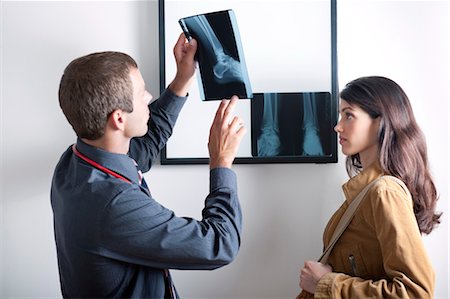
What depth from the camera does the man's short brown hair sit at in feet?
3.66

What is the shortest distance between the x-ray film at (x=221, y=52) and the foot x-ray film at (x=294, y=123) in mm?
233

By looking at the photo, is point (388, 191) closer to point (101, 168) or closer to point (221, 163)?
point (221, 163)

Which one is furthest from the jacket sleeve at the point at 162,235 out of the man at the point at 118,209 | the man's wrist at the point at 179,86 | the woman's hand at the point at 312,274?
the man's wrist at the point at 179,86

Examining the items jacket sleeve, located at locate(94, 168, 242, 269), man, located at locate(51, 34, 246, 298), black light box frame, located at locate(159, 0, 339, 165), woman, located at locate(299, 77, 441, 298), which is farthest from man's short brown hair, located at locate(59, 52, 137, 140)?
woman, located at locate(299, 77, 441, 298)

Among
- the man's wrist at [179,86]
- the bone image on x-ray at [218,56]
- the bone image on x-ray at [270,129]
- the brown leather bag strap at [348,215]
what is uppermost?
the bone image on x-ray at [218,56]

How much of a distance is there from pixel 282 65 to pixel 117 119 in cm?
62

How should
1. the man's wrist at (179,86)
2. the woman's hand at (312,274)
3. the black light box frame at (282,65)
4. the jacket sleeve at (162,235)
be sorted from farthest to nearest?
the black light box frame at (282,65) < the man's wrist at (179,86) < the woman's hand at (312,274) < the jacket sleeve at (162,235)

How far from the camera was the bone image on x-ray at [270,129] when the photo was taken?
5.13 ft

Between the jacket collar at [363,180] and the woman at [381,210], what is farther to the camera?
the jacket collar at [363,180]

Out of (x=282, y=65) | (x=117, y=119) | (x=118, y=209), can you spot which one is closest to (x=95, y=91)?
(x=117, y=119)

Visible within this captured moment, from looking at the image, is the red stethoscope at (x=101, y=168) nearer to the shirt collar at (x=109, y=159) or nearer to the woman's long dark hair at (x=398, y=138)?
the shirt collar at (x=109, y=159)

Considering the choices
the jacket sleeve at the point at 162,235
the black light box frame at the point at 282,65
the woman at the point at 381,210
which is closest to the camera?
the jacket sleeve at the point at 162,235

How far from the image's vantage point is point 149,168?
4.98 ft

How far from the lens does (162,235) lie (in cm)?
107
